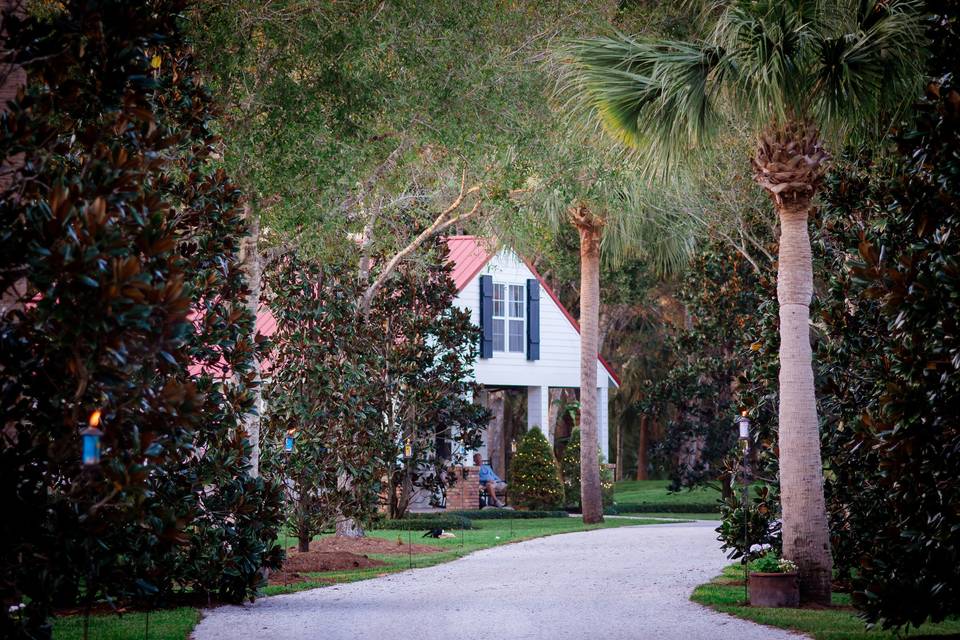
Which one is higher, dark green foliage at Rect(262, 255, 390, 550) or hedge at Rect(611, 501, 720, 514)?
dark green foliage at Rect(262, 255, 390, 550)

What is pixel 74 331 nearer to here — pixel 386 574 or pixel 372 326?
pixel 386 574

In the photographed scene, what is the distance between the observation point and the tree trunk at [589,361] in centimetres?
2375

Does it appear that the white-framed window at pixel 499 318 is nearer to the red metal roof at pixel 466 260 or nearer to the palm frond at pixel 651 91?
the red metal roof at pixel 466 260

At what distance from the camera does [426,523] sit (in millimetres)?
22375

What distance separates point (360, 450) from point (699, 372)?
14.0 meters

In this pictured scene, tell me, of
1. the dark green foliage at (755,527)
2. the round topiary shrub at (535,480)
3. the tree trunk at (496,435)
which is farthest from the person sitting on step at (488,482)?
the dark green foliage at (755,527)

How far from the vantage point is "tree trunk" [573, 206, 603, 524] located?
23.8m

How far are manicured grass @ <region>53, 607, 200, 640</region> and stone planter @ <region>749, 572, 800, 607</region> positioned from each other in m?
5.42

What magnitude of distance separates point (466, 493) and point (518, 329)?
16.3 ft

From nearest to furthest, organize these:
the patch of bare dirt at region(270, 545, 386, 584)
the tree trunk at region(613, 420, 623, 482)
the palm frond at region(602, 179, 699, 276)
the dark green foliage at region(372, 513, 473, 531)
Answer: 1. the patch of bare dirt at region(270, 545, 386, 584)
2. the dark green foliage at region(372, 513, 473, 531)
3. the palm frond at region(602, 179, 699, 276)
4. the tree trunk at region(613, 420, 623, 482)

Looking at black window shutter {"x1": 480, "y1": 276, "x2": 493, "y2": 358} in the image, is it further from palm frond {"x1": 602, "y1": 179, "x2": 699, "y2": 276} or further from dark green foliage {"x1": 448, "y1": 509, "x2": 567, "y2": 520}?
dark green foliage {"x1": 448, "y1": 509, "x2": 567, "y2": 520}

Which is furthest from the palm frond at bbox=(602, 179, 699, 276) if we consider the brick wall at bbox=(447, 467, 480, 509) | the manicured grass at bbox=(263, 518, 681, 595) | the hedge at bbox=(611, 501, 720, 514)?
the hedge at bbox=(611, 501, 720, 514)

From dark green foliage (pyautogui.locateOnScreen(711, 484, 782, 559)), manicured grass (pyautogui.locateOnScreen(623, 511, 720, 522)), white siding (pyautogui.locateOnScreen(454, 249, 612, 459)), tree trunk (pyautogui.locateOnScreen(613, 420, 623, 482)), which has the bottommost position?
manicured grass (pyautogui.locateOnScreen(623, 511, 720, 522))

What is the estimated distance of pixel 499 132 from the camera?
542 inches
